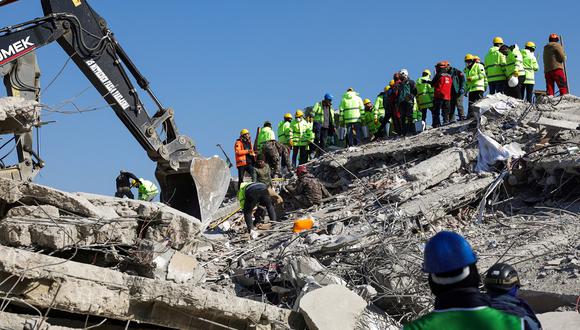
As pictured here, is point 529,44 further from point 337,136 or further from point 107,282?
point 107,282

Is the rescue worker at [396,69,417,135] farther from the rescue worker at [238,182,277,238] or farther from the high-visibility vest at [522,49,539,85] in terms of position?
the rescue worker at [238,182,277,238]

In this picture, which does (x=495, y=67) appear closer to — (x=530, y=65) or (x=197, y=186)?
(x=530, y=65)

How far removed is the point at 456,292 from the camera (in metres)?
3.46

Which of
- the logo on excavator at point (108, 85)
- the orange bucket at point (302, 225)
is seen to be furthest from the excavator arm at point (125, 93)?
the orange bucket at point (302, 225)

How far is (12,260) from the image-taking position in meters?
6.49

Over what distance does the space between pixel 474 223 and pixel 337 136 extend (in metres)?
8.93

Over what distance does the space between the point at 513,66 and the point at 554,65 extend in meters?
1.01

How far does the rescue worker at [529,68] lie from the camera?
1877 cm

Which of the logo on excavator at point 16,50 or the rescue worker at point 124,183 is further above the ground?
the logo on excavator at point 16,50

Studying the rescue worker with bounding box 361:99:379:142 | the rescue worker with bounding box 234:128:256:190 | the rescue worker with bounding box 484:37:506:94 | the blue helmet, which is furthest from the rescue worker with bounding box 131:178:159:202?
the blue helmet

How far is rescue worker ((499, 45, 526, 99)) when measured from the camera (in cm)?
1836

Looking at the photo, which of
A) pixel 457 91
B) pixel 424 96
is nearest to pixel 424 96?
pixel 424 96

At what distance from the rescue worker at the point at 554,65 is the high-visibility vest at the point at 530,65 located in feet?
2.83

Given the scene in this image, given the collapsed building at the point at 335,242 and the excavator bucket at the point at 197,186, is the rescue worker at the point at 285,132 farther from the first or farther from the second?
the excavator bucket at the point at 197,186
